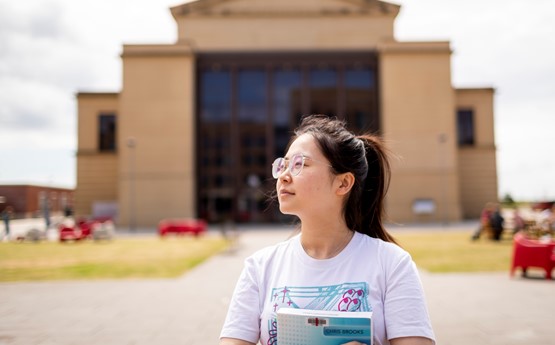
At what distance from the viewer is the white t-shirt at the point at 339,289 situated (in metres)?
2.18

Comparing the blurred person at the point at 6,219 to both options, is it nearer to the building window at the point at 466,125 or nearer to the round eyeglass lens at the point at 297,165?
the round eyeglass lens at the point at 297,165

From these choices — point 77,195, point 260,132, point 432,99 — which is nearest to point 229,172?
point 260,132

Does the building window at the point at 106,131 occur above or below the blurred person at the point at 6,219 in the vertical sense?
above

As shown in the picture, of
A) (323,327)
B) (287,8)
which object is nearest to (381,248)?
(323,327)

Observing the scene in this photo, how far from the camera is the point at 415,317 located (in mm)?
2168

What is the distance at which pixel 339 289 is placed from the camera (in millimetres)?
2213

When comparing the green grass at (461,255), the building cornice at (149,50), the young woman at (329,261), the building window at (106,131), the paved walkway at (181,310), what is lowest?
the green grass at (461,255)

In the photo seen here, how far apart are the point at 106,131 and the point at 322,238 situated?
40.9 meters

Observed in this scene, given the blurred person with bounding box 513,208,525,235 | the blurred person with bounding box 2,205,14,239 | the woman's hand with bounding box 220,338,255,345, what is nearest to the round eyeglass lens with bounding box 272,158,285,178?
the woman's hand with bounding box 220,338,255,345

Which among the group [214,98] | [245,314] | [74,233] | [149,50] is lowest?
[74,233]

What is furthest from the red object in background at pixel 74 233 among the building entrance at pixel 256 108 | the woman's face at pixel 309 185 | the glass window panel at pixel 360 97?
the woman's face at pixel 309 185

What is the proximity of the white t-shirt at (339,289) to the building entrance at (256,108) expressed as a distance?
113 ft

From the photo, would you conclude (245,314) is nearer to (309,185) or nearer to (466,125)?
(309,185)

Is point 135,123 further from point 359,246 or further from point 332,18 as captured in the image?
point 359,246
